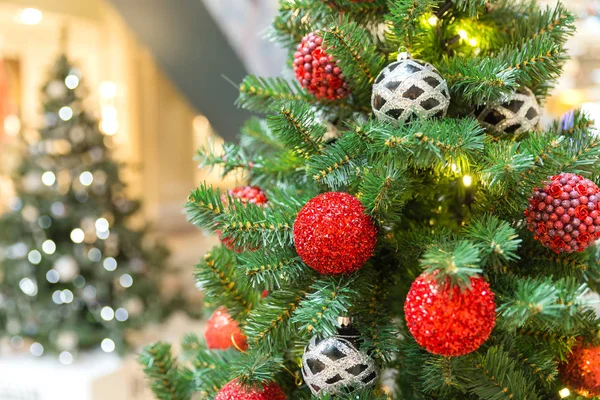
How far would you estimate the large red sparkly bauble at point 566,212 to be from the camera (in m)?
0.48

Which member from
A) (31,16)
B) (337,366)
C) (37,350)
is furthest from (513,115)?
(31,16)

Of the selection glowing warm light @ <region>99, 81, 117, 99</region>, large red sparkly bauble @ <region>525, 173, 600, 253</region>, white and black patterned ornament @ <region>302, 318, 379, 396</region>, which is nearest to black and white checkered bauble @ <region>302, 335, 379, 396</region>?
white and black patterned ornament @ <region>302, 318, 379, 396</region>

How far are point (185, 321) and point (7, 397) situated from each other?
1.01 meters

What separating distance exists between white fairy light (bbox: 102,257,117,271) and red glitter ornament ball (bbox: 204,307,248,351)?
1513 millimetres

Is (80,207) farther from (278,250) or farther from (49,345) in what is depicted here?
(278,250)

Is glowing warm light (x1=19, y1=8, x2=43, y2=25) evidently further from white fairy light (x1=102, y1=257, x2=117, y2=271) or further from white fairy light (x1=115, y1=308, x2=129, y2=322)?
white fairy light (x1=115, y1=308, x2=129, y2=322)

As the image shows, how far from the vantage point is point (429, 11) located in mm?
547

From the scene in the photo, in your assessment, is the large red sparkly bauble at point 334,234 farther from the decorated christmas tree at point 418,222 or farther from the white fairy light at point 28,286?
the white fairy light at point 28,286

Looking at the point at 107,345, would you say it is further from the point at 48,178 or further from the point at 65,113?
the point at 65,113

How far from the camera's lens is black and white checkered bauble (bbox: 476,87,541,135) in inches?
22.2

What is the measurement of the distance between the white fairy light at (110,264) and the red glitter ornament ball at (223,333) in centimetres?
151

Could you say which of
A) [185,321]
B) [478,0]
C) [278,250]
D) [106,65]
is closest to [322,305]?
[278,250]

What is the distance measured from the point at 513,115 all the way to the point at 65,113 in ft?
6.49

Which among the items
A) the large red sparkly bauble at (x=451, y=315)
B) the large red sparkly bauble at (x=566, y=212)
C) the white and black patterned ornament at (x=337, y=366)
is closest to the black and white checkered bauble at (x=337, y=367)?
the white and black patterned ornament at (x=337, y=366)
